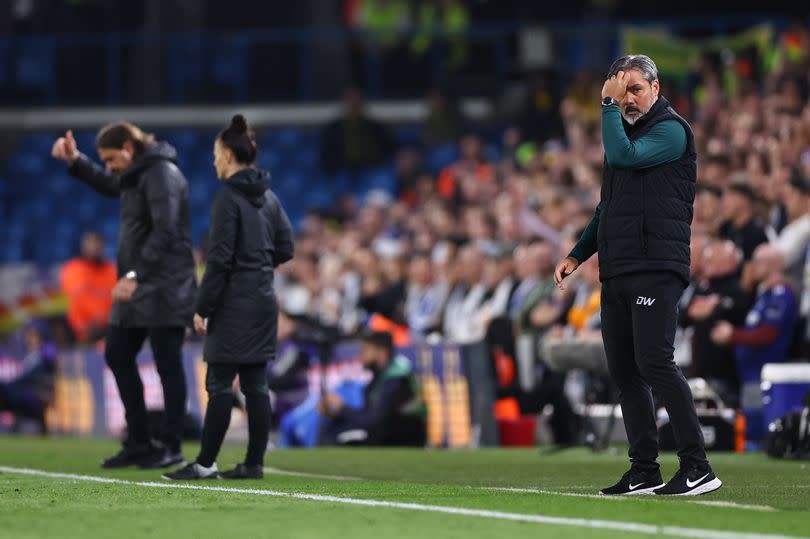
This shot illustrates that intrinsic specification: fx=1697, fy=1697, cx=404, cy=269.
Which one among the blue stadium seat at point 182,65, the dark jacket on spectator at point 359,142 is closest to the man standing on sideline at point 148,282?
the dark jacket on spectator at point 359,142

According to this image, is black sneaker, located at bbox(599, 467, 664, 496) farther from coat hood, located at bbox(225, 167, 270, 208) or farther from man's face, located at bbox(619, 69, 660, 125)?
coat hood, located at bbox(225, 167, 270, 208)

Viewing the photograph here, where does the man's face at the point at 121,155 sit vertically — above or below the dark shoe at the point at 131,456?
above

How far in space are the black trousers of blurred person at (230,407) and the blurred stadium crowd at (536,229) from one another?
4.64 meters

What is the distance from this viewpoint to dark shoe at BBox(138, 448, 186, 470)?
10.9m

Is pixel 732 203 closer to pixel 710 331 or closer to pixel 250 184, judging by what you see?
pixel 710 331

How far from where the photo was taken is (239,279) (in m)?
9.52

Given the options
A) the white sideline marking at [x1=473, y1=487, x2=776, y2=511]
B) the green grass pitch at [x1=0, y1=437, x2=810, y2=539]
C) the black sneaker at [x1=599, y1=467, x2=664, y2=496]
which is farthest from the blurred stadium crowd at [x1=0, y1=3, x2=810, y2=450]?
the black sneaker at [x1=599, y1=467, x2=664, y2=496]

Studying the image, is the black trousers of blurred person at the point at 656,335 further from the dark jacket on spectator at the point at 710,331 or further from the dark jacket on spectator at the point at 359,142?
the dark jacket on spectator at the point at 359,142

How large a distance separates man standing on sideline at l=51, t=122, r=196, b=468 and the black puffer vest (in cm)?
353

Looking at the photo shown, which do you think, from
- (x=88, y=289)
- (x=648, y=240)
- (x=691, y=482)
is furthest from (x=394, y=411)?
(x=648, y=240)

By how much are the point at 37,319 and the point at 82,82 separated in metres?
7.64

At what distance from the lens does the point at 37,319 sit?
2267 cm

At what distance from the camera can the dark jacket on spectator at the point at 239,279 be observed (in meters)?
9.43

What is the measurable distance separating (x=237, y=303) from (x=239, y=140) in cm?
93
